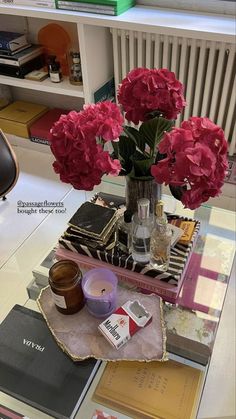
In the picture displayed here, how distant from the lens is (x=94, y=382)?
2.94 feet

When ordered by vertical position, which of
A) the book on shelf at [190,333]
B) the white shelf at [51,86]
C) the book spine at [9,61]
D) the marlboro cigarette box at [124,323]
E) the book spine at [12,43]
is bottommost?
the white shelf at [51,86]

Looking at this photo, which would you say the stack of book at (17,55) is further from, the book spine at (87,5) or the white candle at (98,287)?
the white candle at (98,287)

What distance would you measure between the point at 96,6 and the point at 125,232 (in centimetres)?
115

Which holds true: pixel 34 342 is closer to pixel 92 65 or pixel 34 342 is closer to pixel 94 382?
pixel 94 382

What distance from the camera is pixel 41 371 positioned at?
0.90m

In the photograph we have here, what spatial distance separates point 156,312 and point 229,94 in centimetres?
133

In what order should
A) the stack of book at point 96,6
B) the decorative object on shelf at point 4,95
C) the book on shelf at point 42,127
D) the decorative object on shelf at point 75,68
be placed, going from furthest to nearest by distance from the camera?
the decorative object on shelf at point 4,95, the book on shelf at point 42,127, the decorative object on shelf at point 75,68, the stack of book at point 96,6

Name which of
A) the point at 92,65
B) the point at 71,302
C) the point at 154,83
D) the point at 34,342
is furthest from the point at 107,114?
the point at 92,65

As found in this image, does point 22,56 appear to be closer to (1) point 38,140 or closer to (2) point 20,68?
(2) point 20,68

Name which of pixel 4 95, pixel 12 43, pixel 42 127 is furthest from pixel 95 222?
pixel 4 95

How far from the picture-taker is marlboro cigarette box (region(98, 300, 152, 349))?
2.99 feet

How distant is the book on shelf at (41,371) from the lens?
0.85 metres

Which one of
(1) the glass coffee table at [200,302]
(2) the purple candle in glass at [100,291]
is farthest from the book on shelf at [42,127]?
(2) the purple candle in glass at [100,291]

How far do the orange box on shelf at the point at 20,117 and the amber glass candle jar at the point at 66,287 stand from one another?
1.53m
